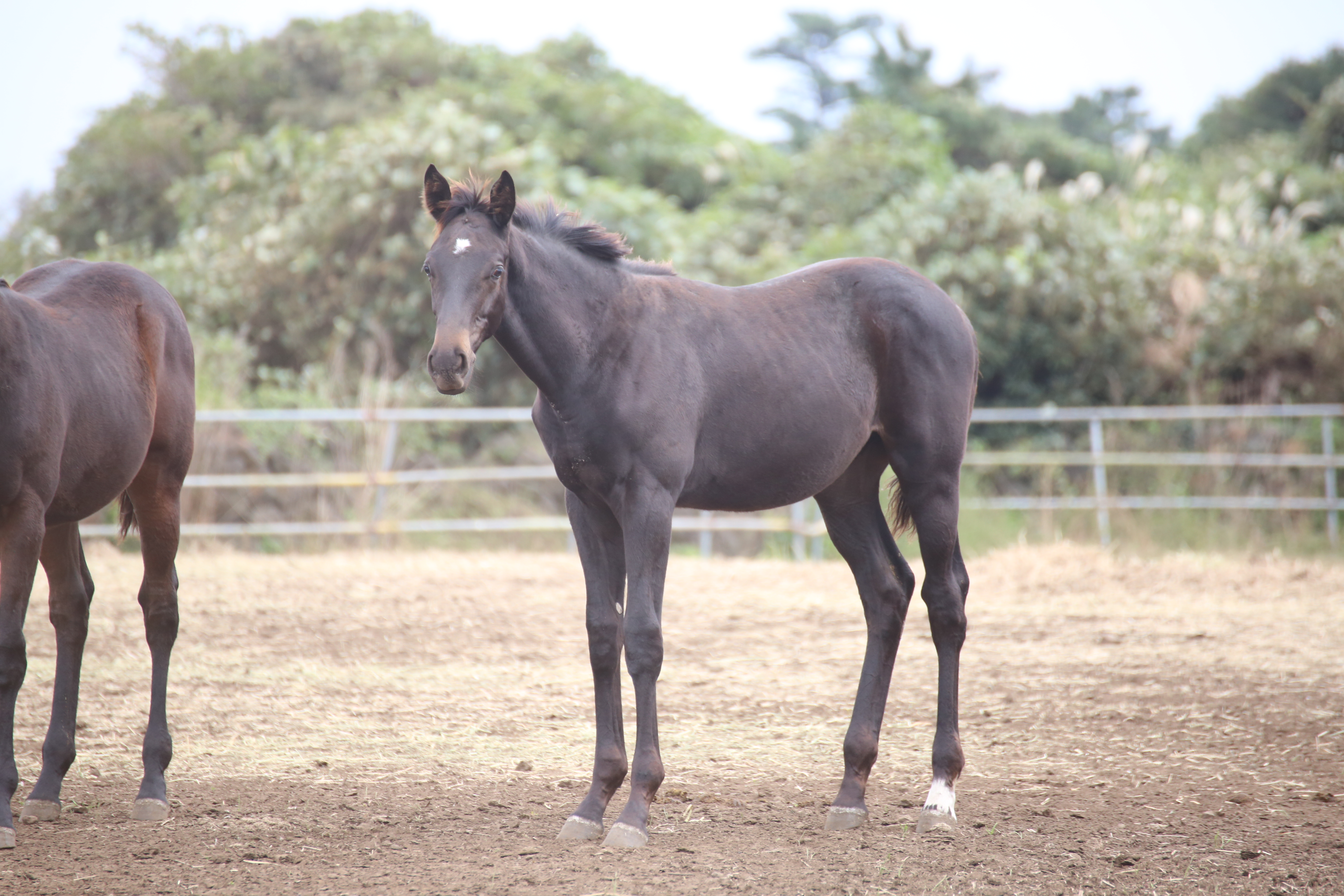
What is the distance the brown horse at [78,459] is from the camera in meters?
3.46

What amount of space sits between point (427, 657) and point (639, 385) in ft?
11.5

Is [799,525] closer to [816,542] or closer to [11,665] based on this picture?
[816,542]

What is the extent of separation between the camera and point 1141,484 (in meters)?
11.6

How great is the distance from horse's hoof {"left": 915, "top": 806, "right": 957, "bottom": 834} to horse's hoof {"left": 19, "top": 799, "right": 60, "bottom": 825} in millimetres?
2938

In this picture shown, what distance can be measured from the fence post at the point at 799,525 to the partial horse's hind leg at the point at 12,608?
7.72 m

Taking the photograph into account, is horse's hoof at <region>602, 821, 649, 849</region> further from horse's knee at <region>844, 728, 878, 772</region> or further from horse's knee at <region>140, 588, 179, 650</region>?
horse's knee at <region>140, 588, 179, 650</region>

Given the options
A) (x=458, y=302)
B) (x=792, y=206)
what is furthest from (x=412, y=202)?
(x=458, y=302)

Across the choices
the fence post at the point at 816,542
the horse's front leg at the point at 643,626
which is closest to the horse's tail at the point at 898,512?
the horse's front leg at the point at 643,626

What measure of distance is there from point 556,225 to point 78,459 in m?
1.82

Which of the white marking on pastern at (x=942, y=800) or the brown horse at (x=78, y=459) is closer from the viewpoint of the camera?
the brown horse at (x=78, y=459)

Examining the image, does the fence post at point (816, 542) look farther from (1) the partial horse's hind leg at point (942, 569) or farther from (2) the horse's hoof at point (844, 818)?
(2) the horse's hoof at point (844, 818)

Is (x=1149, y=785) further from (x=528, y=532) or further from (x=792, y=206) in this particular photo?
(x=792, y=206)

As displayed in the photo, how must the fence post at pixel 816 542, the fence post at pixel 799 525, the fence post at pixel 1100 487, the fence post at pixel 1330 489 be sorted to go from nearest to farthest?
the fence post at pixel 1330 489, the fence post at pixel 816 542, the fence post at pixel 799 525, the fence post at pixel 1100 487

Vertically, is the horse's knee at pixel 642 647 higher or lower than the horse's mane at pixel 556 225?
lower
